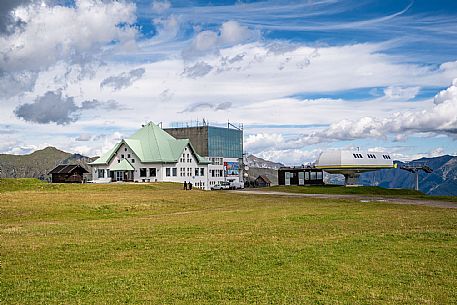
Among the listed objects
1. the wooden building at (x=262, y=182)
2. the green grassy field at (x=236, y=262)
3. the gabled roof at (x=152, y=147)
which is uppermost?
the gabled roof at (x=152, y=147)

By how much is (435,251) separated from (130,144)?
83.9 metres

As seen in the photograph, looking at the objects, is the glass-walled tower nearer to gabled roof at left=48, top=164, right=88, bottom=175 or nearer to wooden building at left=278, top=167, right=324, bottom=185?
wooden building at left=278, top=167, right=324, bottom=185

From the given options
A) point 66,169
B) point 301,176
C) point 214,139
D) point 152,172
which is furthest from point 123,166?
point 301,176

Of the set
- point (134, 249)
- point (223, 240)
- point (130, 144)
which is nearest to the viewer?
point (134, 249)

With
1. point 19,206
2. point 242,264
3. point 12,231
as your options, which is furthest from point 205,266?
point 19,206

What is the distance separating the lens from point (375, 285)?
14.4 m

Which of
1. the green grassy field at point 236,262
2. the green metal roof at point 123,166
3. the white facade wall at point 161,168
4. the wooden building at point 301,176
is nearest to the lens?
the green grassy field at point 236,262

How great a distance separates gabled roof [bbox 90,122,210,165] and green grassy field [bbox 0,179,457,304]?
2654 inches

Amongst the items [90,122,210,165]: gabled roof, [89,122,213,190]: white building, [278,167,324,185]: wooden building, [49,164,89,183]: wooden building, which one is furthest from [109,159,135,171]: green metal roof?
[278,167,324,185]: wooden building

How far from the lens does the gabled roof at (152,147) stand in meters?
97.7

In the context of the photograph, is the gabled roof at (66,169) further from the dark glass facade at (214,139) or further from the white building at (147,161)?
the dark glass facade at (214,139)

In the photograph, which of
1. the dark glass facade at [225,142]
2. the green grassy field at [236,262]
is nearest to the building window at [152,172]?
the dark glass facade at [225,142]

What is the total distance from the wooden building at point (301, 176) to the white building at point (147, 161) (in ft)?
61.3

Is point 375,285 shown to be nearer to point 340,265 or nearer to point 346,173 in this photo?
point 340,265
